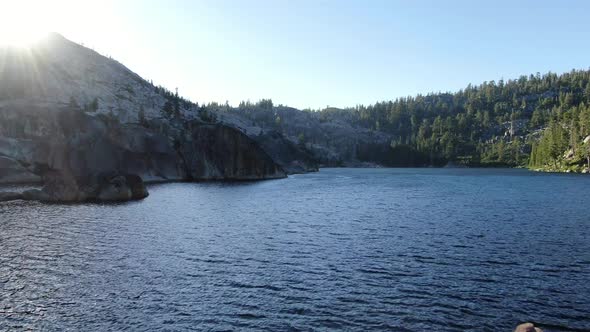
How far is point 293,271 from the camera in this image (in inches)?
1271

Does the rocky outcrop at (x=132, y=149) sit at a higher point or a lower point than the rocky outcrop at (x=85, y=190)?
higher

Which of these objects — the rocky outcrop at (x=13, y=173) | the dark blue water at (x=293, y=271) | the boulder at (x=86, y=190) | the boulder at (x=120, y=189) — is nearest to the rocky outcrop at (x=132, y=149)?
the rocky outcrop at (x=13, y=173)

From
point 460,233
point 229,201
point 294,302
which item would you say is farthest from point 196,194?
point 294,302

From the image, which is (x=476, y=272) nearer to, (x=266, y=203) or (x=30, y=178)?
(x=266, y=203)

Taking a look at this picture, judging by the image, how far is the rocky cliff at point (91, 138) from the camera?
105438mm

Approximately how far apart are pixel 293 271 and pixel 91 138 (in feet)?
342

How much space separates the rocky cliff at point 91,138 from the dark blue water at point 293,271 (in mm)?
46669

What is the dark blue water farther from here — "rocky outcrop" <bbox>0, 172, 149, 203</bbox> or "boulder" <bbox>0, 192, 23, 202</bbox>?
"rocky outcrop" <bbox>0, 172, 149, 203</bbox>

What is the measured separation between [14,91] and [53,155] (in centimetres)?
4355

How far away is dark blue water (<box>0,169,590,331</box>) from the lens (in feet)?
75.8

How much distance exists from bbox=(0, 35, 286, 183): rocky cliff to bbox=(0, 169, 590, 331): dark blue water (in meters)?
46.7

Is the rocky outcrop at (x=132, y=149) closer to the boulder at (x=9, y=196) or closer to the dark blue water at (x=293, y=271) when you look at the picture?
the boulder at (x=9, y=196)

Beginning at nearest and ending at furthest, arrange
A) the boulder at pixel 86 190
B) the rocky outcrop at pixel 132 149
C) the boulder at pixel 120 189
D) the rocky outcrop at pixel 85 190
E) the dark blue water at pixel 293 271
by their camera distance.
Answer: the dark blue water at pixel 293 271 → the rocky outcrop at pixel 85 190 → the boulder at pixel 86 190 → the boulder at pixel 120 189 → the rocky outcrop at pixel 132 149

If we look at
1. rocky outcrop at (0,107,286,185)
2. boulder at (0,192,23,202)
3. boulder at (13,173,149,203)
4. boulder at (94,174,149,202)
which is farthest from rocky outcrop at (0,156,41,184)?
boulder at (94,174,149,202)
